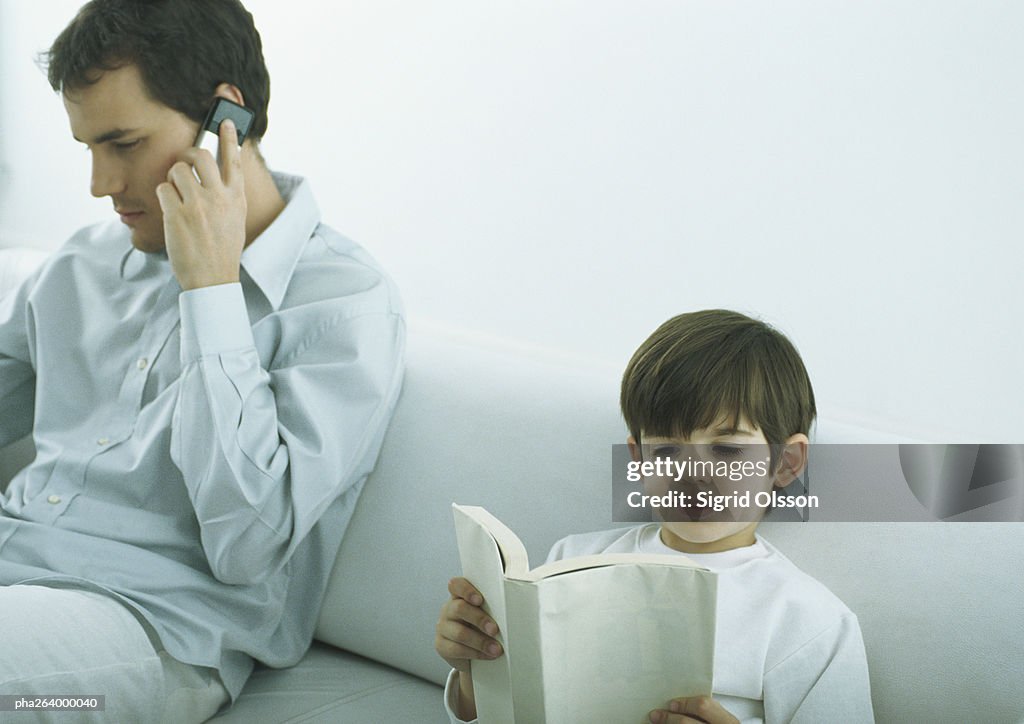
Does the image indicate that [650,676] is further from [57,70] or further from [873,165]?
[57,70]

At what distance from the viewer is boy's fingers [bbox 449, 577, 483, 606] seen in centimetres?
99

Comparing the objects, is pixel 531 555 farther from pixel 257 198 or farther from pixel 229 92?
pixel 229 92

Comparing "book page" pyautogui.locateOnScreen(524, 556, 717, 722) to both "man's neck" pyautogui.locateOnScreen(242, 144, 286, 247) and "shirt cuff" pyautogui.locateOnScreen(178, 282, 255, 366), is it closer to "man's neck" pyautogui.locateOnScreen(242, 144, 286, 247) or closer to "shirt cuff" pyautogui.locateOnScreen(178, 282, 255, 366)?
"shirt cuff" pyautogui.locateOnScreen(178, 282, 255, 366)

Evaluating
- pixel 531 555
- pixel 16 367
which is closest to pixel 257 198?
pixel 16 367

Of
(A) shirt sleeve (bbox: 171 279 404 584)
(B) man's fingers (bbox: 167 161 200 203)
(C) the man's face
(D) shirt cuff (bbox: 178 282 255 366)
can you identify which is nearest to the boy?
(A) shirt sleeve (bbox: 171 279 404 584)

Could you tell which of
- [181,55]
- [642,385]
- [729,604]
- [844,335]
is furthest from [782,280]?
[181,55]

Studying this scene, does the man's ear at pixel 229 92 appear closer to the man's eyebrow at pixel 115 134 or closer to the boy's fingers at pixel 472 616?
the man's eyebrow at pixel 115 134

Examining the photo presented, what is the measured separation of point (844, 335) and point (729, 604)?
1.86 feet

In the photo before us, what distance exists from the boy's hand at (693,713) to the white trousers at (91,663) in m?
0.65

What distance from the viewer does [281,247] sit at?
4.70 feet

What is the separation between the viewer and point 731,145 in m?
1.56

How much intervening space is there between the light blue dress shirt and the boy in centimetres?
34

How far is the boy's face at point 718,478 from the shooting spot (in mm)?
1083

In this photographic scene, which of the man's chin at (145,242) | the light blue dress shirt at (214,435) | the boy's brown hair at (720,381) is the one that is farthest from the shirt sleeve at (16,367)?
the boy's brown hair at (720,381)
